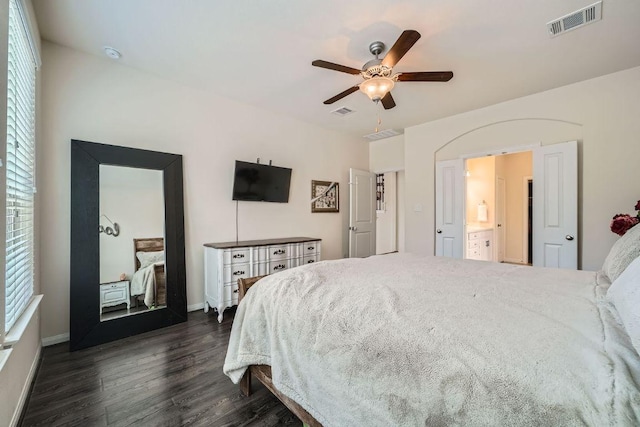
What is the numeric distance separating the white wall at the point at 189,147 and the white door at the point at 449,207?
1.68m

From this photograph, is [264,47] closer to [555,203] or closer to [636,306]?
[636,306]

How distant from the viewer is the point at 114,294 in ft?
8.84

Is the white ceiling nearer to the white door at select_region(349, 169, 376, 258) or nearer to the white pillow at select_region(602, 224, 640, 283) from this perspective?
the white pillow at select_region(602, 224, 640, 283)

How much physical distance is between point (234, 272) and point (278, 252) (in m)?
0.64

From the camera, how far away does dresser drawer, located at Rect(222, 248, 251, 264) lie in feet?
10.3

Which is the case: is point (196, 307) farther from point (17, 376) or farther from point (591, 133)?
point (591, 133)

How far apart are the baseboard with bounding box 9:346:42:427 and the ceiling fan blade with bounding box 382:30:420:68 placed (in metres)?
3.26

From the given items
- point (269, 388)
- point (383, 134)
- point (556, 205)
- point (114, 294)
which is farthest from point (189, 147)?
point (556, 205)

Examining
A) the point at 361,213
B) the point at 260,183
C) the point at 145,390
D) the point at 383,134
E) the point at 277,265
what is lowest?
the point at 145,390

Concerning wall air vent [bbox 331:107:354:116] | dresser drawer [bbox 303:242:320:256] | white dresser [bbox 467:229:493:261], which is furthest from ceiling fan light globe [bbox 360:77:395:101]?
white dresser [bbox 467:229:493:261]

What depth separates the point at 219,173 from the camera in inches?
143

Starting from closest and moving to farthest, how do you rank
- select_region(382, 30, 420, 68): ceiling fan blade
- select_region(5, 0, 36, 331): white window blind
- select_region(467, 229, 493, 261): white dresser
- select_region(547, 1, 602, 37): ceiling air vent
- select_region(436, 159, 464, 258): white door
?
select_region(5, 0, 36, 331): white window blind → select_region(382, 30, 420, 68): ceiling fan blade → select_region(547, 1, 602, 37): ceiling air vent → select_region(436, 159, 464, 258): white door → select_region(467, 229, 493, 261): white dresser

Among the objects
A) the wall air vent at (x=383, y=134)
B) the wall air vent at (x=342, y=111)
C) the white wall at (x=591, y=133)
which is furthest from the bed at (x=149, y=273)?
the white wall at (x=591, y=133)

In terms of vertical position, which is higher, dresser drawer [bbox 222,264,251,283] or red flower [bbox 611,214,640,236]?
red flower [bbox 611,214,640,236]
